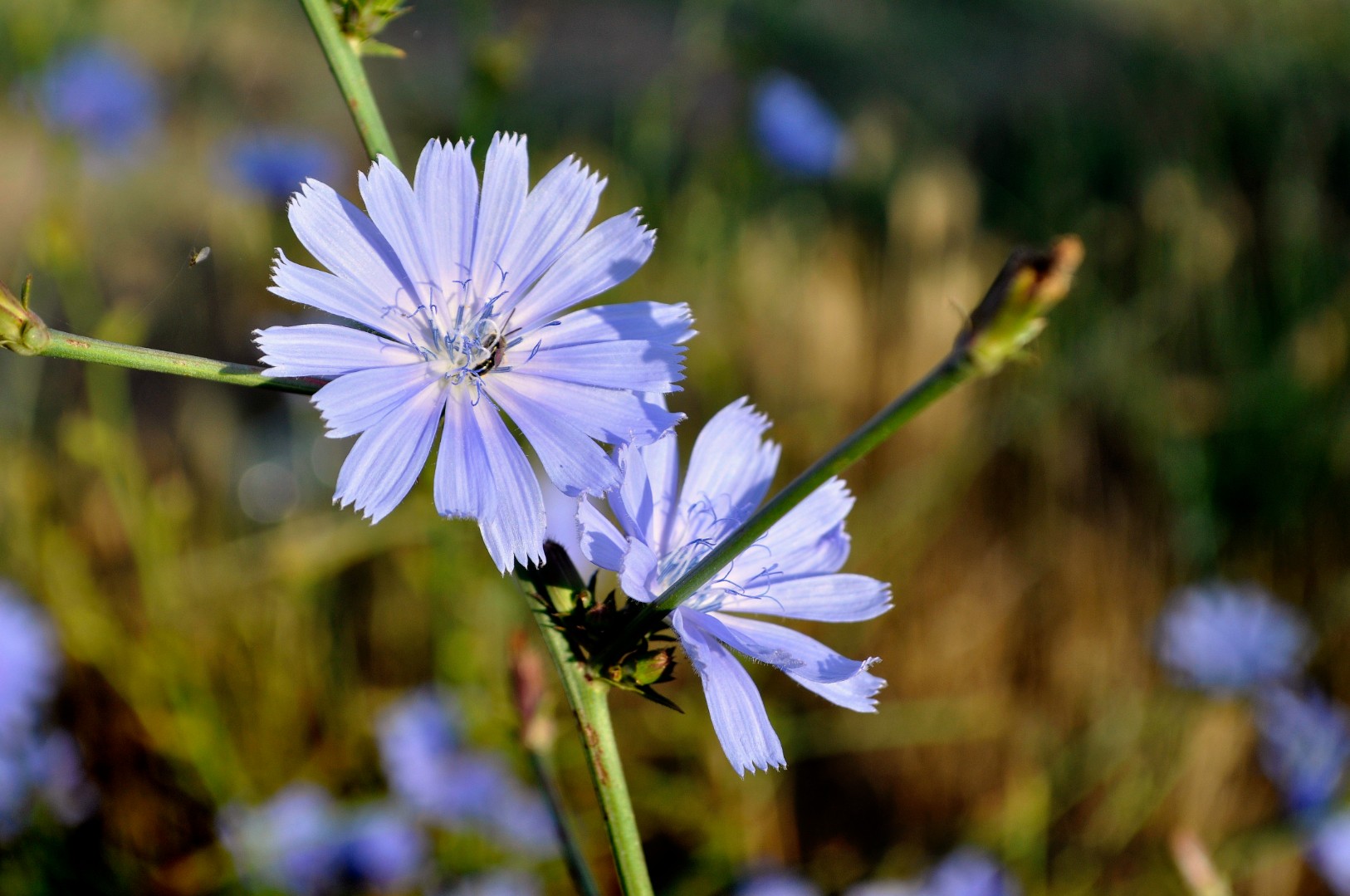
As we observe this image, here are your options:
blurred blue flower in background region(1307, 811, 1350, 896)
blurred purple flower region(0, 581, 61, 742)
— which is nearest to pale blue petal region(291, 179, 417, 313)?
blurred purple flower region(0, 581, 61, 742)

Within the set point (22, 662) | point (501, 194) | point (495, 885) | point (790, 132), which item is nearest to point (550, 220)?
point (501, 194)

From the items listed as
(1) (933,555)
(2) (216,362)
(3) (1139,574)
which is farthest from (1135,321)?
(2) (216,362)

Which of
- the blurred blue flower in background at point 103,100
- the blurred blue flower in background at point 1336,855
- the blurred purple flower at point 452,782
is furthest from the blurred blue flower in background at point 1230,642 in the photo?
the blurred blue flower in background at point 103,100

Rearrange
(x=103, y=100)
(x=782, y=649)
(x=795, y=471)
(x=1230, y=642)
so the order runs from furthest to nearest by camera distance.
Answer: (x=103, y=100), (x=795, y=471), (x=1230, y=642), (x=782, y=649)

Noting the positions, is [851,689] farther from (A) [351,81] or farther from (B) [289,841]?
(B) [289,841]

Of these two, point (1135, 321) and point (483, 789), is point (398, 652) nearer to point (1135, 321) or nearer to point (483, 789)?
point (483, 789)

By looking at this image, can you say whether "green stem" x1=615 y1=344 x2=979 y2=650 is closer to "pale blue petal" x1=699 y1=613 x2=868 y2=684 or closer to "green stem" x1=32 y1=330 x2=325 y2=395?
"pale blue petal" x1=699 y1=613 x2=868 y2=684
